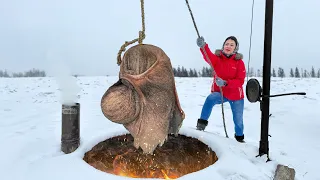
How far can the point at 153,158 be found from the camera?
2.79 meters

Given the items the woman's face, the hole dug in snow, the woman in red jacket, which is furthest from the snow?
the woman's face

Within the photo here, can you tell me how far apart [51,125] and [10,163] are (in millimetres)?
2301

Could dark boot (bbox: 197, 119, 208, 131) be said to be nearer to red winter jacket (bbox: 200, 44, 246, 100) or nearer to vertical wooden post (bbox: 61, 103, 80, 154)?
red winter jacket (bbox: 200, 44, 246, 100)

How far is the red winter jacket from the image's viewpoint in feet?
12.7

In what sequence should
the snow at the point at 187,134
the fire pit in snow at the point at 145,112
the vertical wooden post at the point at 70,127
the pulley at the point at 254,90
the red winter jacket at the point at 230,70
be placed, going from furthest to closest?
the red winter jacket at the point at 230,70
the vertical wooden post at the point at 70,127
the pulley at the point at 254,90
the snow at the point at 187,134
the fire pit in snow at the point at 145,112

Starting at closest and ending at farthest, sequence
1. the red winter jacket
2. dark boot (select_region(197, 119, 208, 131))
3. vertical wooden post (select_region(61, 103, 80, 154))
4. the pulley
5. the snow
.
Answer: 1. the snow
2. the pulley
3. vertical wooden post (select_region(61, 103, 80, 154))
4. the red winter jacket
5. dark boot (select_region(197, 119, 208, 131))

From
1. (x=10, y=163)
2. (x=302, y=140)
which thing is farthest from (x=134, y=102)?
(x=302, y=140)

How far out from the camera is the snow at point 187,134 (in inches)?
98.1

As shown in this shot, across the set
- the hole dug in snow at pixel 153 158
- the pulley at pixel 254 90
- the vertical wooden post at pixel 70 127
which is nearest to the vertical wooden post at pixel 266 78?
the pulley at pixel 254 90

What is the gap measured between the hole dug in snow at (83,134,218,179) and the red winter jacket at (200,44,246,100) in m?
1.00

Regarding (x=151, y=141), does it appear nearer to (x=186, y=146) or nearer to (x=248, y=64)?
(x=186, y=146)

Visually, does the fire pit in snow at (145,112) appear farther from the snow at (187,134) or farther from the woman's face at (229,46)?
the woman's face at (229,46)

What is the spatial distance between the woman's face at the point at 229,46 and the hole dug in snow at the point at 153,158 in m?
1.42

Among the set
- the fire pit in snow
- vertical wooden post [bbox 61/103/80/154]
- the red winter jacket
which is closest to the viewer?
the fire pit in snow
